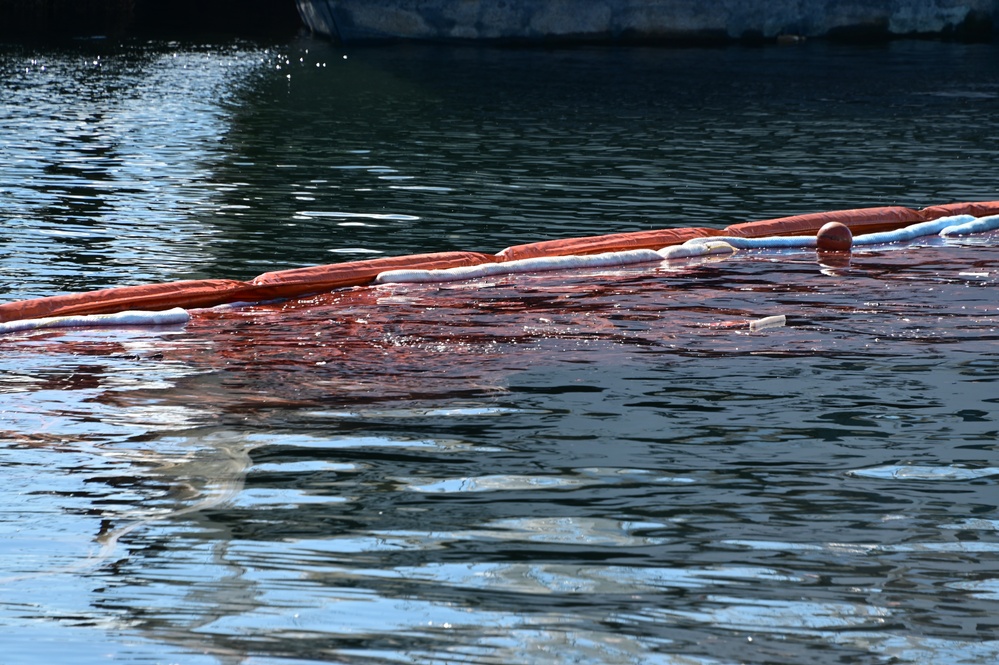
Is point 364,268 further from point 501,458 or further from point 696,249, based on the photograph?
point 501,458

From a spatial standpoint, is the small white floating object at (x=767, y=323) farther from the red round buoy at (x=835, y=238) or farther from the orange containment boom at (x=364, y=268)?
the red round buoy at (x=835, y=238)

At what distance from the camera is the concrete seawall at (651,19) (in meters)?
32.6

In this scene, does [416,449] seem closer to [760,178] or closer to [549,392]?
[549,392]

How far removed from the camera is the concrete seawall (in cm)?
3262

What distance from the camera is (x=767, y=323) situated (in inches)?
285

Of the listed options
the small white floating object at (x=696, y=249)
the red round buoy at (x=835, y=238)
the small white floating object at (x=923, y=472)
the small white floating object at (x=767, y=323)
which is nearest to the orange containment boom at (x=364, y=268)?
the small white floating object at (x=696, y=249)

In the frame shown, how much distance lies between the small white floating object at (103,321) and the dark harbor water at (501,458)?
108 millimetres

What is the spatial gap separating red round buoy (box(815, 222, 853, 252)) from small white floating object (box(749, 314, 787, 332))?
7.94ft

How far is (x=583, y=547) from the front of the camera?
4430 mm

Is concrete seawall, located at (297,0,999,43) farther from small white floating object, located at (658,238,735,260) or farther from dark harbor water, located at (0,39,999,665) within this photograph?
small white floating object, located at (658,238,735,260)

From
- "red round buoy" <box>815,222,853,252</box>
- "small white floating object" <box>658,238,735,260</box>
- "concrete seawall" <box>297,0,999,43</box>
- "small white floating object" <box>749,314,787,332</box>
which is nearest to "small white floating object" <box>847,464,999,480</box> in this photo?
"small white floating object" <box>749,314,787,332</box>

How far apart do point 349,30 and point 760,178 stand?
19704 mm

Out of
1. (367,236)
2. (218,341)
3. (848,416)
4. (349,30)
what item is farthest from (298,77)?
(848,416)

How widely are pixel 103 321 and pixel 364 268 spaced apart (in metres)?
1.83
